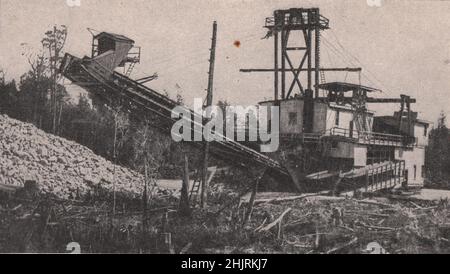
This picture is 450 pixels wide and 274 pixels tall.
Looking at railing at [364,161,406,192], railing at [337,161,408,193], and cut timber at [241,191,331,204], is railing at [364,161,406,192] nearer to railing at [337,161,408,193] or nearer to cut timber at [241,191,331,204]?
railing at [337,161,408,193]

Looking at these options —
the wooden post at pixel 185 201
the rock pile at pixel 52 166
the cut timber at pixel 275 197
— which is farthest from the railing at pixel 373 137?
the rock pile at pixel 52 166

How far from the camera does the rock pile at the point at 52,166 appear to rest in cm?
1841

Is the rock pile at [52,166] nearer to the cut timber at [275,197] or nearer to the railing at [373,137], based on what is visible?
the cut timber at [275,197]

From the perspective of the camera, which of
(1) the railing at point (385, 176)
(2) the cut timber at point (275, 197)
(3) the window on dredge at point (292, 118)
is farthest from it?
(3) the window on dredge at point (292, 118)

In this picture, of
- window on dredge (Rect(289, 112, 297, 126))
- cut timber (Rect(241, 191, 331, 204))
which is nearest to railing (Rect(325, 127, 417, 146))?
window on dredge (Rect(289, 112, 297, 126))

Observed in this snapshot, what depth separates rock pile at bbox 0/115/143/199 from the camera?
18.4 meters

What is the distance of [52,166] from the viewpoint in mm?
20328

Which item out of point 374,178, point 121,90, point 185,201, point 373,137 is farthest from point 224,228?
point 374,178

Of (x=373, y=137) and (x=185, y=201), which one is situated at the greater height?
(x=373, y=137)

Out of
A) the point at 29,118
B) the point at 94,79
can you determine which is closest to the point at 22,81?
the point at 29,118

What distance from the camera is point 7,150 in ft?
64.4

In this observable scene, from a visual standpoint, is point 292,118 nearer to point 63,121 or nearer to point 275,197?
point 275,197
